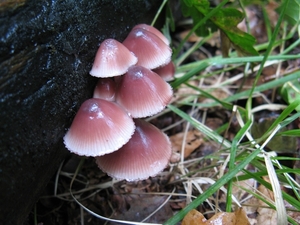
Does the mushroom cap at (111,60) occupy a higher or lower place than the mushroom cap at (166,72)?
higher

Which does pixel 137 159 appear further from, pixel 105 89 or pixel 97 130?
pixel 105 89

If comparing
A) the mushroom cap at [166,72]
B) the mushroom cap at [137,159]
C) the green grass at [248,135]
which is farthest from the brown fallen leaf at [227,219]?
the mushroom cap at [166,72]

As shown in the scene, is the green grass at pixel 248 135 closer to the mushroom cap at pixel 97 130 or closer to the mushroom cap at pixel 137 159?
the mushroom cap at pixel 137 159

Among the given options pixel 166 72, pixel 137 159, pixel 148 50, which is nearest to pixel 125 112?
pixel 137 159

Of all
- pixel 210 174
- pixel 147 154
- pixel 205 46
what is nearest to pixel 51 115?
pixel 147 154

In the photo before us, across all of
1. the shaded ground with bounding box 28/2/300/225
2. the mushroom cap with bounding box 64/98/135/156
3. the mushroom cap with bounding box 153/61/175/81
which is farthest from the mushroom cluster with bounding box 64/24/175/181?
the shaded ground with bounding box 28/2/300/225

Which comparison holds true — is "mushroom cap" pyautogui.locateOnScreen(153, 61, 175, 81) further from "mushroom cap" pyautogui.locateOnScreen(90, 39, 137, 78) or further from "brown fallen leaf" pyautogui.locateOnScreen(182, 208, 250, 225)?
"brown fallen leaf" pyautogui.locateOnScreen(182, 208, 250, 225)

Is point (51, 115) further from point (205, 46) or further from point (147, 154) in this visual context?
point (205, 46)
